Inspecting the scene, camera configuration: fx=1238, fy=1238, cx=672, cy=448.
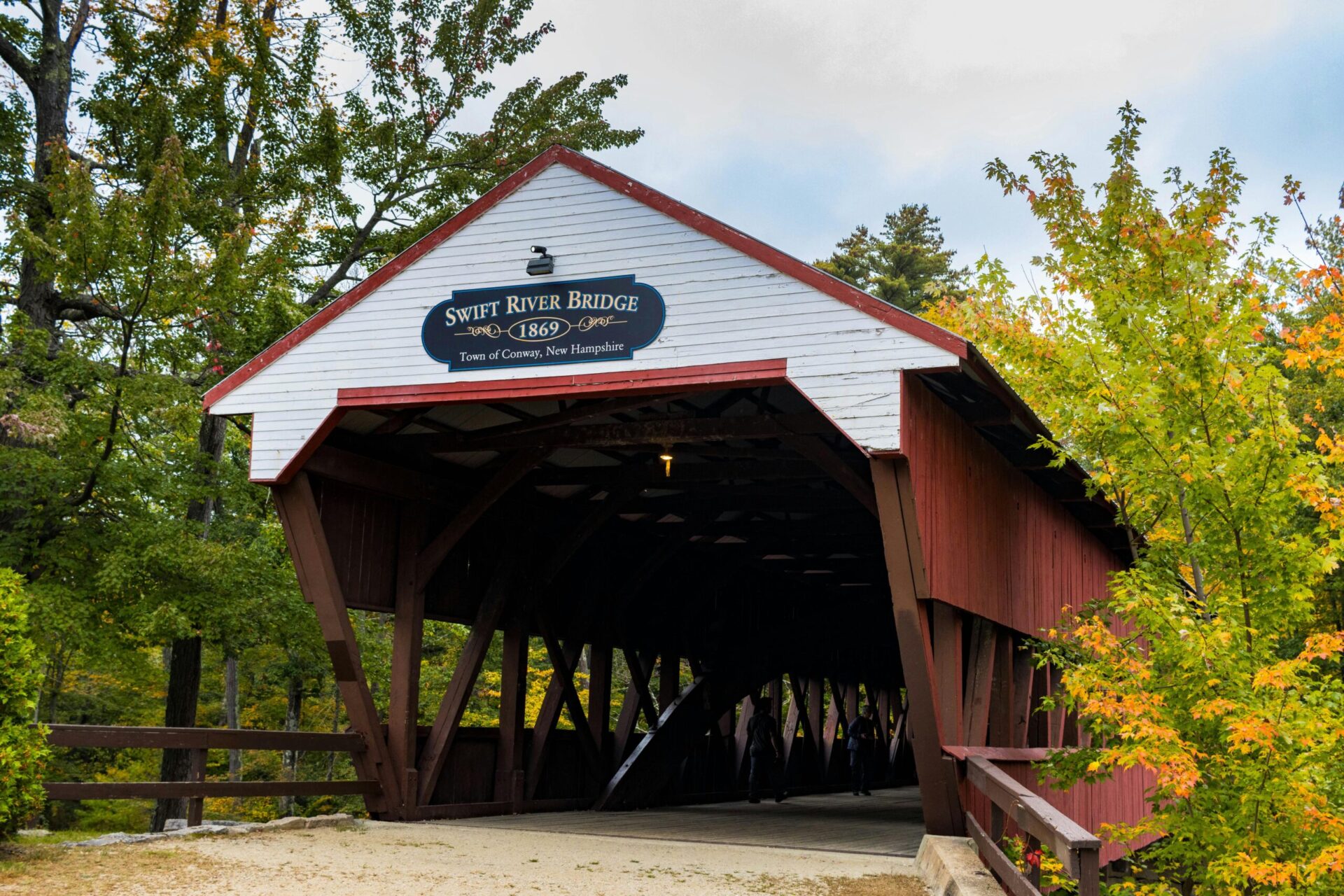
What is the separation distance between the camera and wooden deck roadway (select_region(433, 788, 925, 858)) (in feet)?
35.9

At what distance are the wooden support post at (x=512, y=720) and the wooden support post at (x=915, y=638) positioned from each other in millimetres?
5115

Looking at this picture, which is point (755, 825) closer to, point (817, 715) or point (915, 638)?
point (915, 638)

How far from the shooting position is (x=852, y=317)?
8836 mm

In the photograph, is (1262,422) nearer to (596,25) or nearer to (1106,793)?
(1106,793)

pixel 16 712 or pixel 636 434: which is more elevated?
pixel 636 434

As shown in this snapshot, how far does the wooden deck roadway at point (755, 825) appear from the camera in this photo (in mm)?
10930

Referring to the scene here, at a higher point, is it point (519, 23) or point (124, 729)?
point (519, 23)

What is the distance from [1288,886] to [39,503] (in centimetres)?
1196

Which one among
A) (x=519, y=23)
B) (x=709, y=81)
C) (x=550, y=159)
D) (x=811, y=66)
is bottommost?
(x=550, y=159)

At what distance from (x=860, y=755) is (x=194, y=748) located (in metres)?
14.7

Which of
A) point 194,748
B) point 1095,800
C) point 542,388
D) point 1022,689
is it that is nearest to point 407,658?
point 194,748

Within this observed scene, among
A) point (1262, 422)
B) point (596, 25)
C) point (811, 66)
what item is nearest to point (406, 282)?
point (1262, 422)

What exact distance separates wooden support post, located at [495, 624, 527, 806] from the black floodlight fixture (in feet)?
15.5

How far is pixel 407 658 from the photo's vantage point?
11.7 metres
